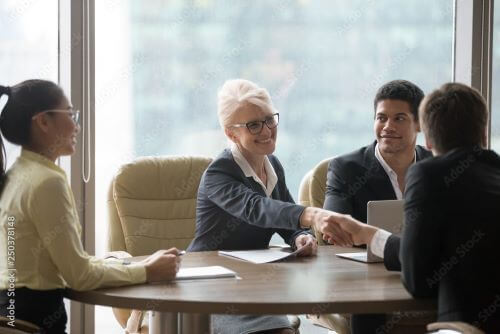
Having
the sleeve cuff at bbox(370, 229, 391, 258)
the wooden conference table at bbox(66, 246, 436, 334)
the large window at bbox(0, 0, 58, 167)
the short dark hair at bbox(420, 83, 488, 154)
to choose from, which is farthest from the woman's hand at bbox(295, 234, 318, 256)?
the large window at bbox(0, 0, 58, 167)

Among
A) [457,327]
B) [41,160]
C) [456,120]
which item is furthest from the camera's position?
[41,160]

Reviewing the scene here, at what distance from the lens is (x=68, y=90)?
370 cm

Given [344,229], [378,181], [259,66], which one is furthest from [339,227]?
[259,66]

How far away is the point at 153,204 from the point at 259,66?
1199mm

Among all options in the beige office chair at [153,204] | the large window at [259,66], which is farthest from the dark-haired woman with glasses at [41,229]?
the large window at [259,66]

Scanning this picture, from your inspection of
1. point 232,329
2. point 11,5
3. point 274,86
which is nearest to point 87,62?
point 11,5

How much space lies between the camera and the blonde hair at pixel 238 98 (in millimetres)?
3021

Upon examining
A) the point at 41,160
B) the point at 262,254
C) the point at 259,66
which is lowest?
the point at 262,254

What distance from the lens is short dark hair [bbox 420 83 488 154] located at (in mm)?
2027

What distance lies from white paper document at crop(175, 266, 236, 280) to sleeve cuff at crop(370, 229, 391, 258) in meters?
0.49

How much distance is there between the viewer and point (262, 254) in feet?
8.91

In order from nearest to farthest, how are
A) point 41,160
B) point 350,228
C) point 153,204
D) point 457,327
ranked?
point 457,327, point 41,160, point 350,228, point 153,204

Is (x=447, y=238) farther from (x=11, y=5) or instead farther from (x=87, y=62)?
(x=11, y=5)

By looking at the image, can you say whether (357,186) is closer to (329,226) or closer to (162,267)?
(329,226)
